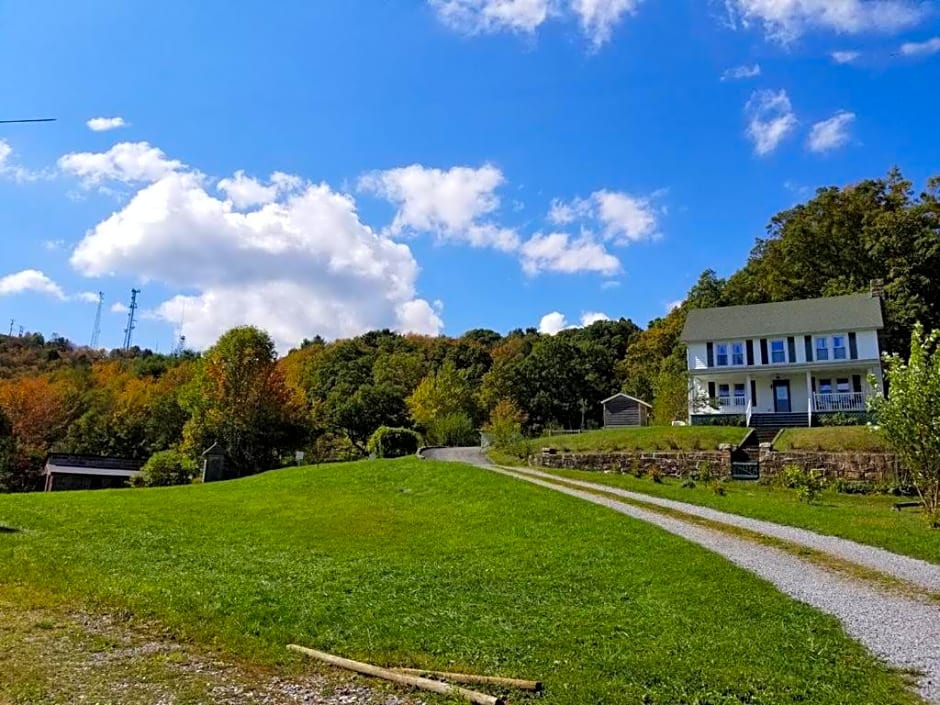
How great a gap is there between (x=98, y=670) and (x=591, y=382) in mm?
61796

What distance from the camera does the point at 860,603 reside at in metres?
8.58

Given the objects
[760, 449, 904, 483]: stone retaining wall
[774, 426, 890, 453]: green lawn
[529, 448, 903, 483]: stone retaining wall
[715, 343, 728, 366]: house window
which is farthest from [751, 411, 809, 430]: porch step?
[760, 449, 904, 483]: stone retaining wall

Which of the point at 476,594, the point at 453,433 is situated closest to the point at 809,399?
the point at 453,433

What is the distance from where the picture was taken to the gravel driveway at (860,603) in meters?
6.59

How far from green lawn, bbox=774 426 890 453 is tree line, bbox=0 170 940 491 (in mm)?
11163

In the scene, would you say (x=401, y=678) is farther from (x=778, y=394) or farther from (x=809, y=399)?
(x=778, y=394)

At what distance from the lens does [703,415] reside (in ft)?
122

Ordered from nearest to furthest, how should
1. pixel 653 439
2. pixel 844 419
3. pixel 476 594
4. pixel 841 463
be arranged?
pixel 476 594
pixel 841 463
pixel 653 439
pixel 844 419

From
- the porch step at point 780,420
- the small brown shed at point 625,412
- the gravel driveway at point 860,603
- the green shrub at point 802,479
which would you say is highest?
the small brown shed at point 625,412

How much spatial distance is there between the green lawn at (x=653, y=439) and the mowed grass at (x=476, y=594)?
45.2 ft

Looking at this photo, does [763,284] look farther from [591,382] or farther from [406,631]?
[406,631]

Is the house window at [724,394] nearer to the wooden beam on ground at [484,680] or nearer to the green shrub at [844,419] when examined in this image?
the green shrub at [844,419]

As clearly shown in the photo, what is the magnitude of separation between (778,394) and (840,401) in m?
3.34

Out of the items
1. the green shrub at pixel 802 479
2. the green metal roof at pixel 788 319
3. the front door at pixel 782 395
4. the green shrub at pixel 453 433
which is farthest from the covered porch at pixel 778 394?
the green shrub at pixel 453 433
